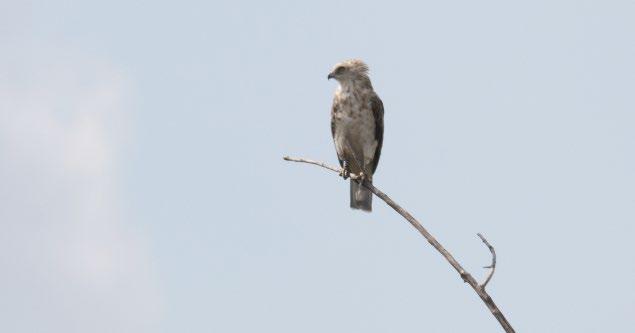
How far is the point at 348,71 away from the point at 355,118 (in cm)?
70

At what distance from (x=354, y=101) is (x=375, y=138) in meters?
0.60

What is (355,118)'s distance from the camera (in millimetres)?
12742

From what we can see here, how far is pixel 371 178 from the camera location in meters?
13.7

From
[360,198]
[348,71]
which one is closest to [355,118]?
[348,71]

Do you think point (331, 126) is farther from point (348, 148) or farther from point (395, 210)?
point (395, 210)

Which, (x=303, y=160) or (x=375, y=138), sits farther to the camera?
(x=375, y=138)

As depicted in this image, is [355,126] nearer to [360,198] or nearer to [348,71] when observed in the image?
[348,71]

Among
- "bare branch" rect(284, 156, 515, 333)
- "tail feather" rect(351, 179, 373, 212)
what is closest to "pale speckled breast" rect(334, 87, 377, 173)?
"tail feather" rect(351, 179, 373, 212)

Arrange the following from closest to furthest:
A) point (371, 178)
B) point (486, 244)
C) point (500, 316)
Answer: point (500, 316), point (486, 244), point (371, 178)

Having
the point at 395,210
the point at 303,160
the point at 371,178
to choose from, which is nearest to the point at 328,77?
the point at 371,178

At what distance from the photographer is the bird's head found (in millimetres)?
13000

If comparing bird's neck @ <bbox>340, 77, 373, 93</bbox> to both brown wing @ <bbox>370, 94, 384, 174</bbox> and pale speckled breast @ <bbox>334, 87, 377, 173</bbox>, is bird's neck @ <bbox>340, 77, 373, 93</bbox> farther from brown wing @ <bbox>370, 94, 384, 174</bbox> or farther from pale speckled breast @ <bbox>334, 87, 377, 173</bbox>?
brown wing @ <bbox>370, 94, 384, 174</bbox>

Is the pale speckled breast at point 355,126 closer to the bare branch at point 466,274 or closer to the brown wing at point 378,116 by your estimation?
the brown wing at point 378,116

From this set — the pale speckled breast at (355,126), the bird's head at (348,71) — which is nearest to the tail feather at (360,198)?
the pale speckled breast at (355,126)
